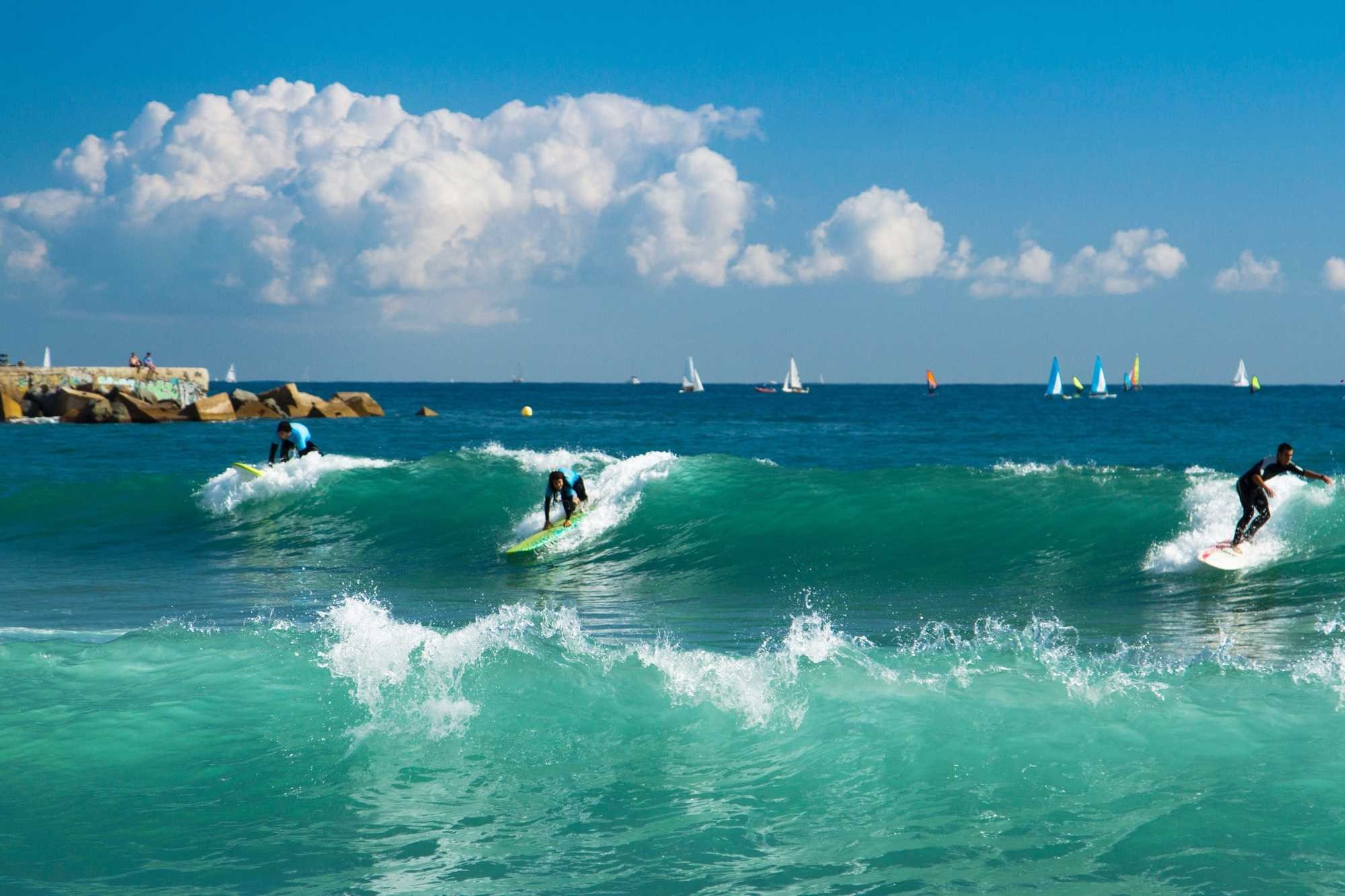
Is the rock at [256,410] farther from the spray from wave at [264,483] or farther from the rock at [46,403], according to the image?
the spray from wave at [264,483]

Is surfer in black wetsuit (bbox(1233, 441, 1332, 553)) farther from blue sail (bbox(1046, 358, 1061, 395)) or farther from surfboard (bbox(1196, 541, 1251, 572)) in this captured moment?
blue sail (bbox(1046, 358, 1061, 395))

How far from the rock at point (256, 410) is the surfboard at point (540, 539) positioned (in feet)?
146

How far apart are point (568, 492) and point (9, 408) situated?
45487 mm

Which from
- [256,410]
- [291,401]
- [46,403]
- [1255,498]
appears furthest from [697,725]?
[291,401]

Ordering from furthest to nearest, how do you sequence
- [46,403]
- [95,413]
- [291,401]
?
[291,401] < [46,403] < [95,413]

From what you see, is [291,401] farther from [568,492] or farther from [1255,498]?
[1255,498]

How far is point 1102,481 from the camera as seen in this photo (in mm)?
20125

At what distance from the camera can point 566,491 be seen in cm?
1778

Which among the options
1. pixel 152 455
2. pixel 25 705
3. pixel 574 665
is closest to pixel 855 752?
pixel 574 665

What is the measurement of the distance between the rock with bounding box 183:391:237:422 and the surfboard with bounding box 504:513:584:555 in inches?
1659

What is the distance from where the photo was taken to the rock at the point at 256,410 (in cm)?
5906

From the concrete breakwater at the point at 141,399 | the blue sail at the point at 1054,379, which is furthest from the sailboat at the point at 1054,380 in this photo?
the concrete breakwater at the point at 141,399


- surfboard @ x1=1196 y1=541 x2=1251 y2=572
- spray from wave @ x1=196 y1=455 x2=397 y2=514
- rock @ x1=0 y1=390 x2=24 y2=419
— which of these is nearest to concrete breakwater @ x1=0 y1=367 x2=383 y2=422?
rock @ x1=0 y1=390 x2=24 y2=419

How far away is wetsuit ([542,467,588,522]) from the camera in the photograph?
17.5 m
